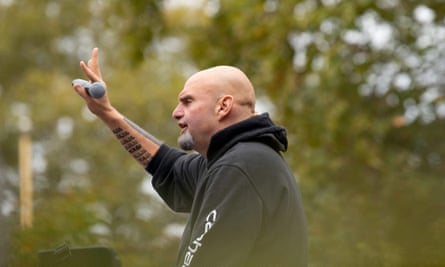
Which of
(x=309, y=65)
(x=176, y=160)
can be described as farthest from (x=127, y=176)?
(x=176, y=160)

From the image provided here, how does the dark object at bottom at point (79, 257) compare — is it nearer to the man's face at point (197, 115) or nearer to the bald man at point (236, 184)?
the bald man at point (236, 184)

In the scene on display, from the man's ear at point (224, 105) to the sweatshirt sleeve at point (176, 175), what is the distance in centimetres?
47

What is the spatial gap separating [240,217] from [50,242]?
10.9 ft

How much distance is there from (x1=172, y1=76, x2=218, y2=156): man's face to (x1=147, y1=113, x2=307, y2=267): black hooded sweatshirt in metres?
0.07

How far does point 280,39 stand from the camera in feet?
34.3

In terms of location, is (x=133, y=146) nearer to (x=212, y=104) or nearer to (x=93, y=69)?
(x=93, y=69)

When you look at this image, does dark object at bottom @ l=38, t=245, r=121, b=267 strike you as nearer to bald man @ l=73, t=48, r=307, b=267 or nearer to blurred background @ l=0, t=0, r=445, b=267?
bald man @ l=73, t=48, r=307, b=267

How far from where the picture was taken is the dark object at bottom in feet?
8.87

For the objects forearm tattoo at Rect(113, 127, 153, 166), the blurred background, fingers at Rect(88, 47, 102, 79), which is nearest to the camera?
fingers at Rect(88, 47, 102, 79)

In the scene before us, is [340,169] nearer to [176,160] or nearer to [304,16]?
[304,16]

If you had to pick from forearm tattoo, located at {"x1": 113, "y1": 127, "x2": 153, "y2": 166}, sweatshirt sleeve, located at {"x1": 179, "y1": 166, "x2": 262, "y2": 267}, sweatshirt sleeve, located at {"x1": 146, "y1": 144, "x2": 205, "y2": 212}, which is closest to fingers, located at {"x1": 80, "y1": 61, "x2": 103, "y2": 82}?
forearm tattoo, located at {"x1": 113, "y1": 127, "x2": 153, "y2": 166}

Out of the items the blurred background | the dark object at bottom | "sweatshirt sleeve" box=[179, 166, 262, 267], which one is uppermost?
the blurred background

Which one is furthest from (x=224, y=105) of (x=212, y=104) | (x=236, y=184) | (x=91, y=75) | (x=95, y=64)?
(x=95, y=64)

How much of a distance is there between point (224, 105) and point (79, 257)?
699 millimetres
